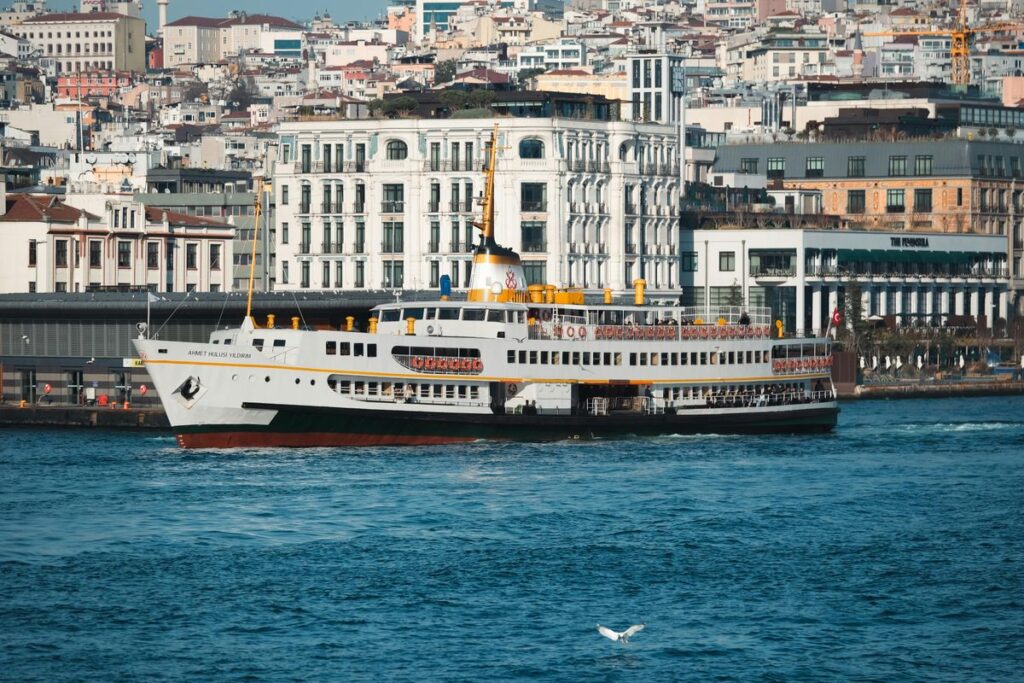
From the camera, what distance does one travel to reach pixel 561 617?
1933 inches

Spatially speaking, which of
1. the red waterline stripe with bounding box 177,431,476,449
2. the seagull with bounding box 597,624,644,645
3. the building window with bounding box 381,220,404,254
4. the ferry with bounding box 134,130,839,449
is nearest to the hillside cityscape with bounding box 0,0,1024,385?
the building window with bounding box 381,220,404,254

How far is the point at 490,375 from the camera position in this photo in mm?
81125

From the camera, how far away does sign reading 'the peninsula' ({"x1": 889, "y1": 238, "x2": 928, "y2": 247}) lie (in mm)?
137625

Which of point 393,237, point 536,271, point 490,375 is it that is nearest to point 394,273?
point 393,237

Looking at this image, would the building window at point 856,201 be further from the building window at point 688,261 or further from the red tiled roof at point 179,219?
the red tiled roof at point 179,219

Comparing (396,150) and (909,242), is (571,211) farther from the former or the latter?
(909,242)

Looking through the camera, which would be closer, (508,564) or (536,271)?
(508,564)

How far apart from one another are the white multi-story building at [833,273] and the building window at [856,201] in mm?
9064

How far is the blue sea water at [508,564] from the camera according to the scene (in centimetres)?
4550

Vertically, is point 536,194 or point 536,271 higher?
point 536,194

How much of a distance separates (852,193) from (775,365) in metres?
65.6

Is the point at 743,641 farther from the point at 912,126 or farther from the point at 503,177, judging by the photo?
the point at 912,126

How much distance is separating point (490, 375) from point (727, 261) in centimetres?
5058

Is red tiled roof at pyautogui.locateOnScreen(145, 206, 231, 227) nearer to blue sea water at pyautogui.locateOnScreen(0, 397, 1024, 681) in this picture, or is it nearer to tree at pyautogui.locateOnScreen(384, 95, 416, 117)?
tree at pyautogui.locateOnScreen(384, 95, 416, 117)
